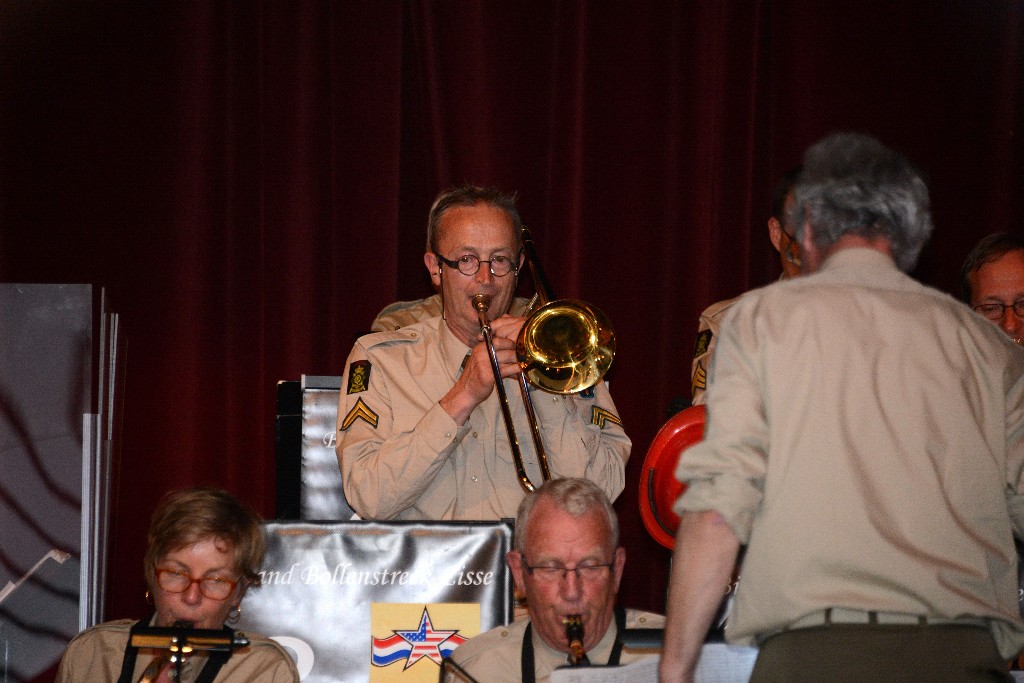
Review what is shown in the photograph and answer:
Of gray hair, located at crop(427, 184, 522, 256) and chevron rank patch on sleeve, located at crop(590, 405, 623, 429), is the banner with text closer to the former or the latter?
chevron rank patch on sleeve, located at crop(590, 405, 623, 429)

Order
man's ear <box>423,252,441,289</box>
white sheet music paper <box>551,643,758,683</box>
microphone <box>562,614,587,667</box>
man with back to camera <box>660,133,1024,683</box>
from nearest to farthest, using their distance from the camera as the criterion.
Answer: man with back to camera <box>660,133,1024,683</box>
white sheet music paper <box>551,643,758,683</box>
microphone <box>562,614,587,667</box>
man's ear <box>423,252,441,289</box>

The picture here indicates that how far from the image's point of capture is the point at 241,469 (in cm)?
464

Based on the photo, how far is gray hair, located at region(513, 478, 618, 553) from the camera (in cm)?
267

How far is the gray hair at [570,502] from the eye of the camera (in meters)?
2.67

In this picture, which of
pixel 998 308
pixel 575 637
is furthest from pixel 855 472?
pixel 998 308

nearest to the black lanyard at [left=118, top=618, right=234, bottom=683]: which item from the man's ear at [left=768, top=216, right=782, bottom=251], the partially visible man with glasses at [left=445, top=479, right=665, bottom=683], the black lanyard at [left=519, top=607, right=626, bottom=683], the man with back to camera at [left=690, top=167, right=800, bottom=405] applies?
the partially visible man with glasses at [left=445, top=479, right=665, bottom=683]

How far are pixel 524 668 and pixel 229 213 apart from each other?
277 centimetres

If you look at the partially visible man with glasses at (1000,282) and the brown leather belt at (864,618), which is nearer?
the brown leather belt at (864,618)

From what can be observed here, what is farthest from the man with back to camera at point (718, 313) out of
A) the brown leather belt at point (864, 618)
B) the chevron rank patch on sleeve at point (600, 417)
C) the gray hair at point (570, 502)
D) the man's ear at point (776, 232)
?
the brown leather belt at point (864, 618)

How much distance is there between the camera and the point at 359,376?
3326mm

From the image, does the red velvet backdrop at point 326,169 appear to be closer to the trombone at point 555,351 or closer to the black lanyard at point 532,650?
the trombone at point 555,351

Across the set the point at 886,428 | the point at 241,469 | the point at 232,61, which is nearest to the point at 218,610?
the point at 886,428

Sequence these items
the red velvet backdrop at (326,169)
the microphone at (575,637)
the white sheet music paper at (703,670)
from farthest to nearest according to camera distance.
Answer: the red velvet backdrop at (326,169), the microphone at (575,637), the white sheet music paper at (703,670)

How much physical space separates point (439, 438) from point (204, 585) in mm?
743
